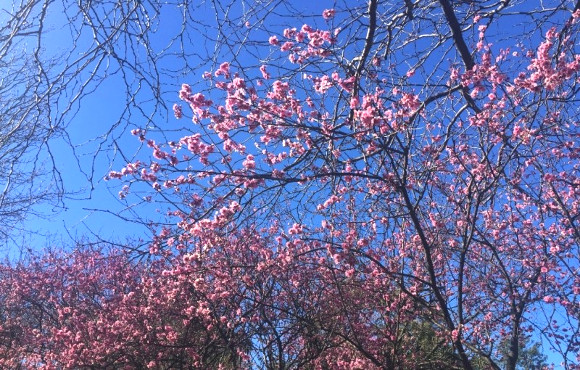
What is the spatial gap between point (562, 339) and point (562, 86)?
4.16 m

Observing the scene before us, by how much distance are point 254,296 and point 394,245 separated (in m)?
1.99

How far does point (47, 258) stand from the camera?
14375mm

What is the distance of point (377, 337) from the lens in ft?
21.5

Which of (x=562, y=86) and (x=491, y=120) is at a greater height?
(x=562, y=86)

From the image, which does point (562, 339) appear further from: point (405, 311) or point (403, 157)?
point (403, 157)

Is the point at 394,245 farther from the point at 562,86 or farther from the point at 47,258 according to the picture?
the point at 47,258

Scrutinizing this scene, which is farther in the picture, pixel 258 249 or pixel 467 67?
pixel 258 249

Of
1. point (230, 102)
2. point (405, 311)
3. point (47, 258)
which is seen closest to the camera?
point (230, 102)

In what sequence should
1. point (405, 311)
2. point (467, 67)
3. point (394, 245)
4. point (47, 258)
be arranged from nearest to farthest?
point (467, 67), point (405, 311), point (394, 245), point (47, 258)

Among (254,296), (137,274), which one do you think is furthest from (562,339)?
(137,274)

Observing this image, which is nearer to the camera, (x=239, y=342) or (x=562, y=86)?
(x=562, y=86)

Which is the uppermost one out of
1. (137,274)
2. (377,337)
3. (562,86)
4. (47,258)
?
(47,258)

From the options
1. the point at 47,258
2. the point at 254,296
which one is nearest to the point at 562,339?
the point at 254,296

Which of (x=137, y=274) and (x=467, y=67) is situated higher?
(x=137, y=274)
